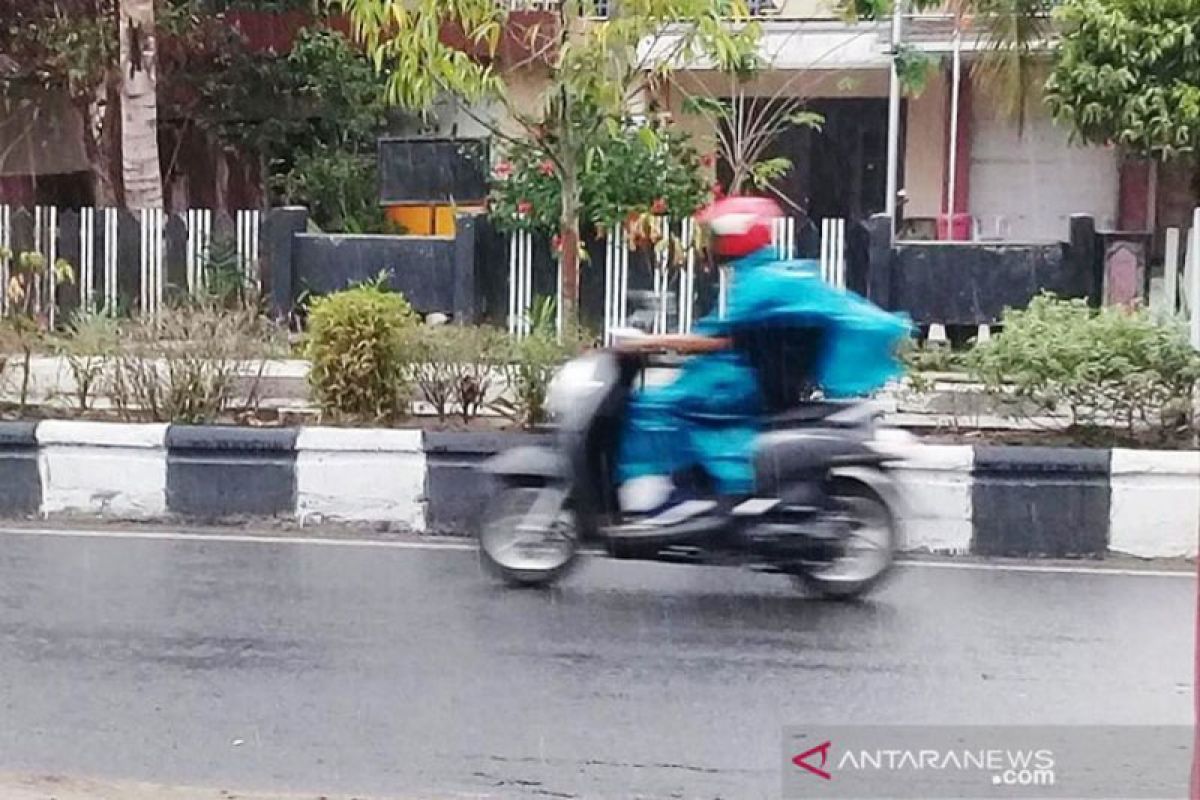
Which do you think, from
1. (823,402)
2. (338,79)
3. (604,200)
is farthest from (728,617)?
(338,79)

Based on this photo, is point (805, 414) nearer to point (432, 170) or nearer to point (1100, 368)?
point (1100, 368)

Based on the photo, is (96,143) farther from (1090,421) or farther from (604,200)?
(1090,421)

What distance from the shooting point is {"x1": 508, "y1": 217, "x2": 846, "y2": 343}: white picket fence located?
16203mm

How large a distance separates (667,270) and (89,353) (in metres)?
6.40

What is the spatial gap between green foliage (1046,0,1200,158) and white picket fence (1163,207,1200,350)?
1019mm

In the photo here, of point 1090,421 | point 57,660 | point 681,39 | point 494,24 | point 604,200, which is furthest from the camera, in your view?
point 604,200

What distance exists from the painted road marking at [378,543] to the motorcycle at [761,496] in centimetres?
93

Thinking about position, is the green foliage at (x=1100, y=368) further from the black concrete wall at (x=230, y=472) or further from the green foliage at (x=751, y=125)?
the green foliage at (x=751, y=125)

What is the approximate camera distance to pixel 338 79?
2034 cm

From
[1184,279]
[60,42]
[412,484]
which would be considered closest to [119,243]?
[60,42]

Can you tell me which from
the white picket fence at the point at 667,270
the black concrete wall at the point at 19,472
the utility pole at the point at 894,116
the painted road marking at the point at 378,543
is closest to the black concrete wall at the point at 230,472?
the painted road marking at the point at 378,543

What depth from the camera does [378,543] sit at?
9.58 metres

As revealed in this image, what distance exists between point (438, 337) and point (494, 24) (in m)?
2.10

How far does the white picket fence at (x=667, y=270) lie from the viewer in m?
16.2
